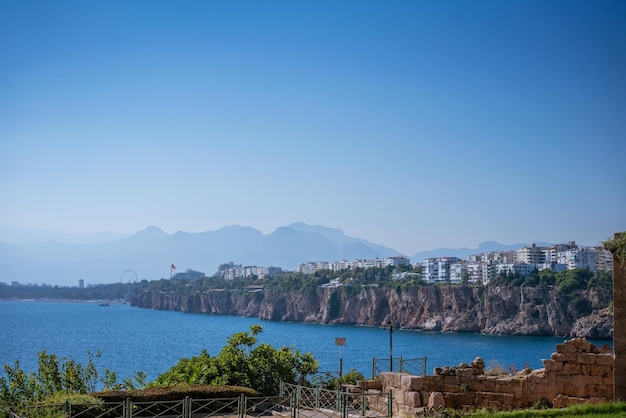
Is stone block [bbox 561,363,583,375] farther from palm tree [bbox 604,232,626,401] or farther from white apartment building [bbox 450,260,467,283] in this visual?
white apartment building [bbox 450,260,467,283]

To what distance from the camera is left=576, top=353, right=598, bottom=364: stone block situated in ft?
59.8

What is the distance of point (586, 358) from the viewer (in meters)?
18.3

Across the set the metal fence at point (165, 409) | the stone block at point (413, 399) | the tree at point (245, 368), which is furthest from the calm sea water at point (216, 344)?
the stone block at point (413, 399)

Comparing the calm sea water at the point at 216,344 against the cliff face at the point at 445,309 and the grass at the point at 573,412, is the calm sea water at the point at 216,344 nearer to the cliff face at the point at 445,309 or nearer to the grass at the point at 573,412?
the cliff face at the point at 445,309

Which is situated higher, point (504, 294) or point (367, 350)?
point (504, 294)

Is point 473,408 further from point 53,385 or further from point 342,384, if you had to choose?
point 53,385

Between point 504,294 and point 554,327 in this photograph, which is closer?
point 554,327

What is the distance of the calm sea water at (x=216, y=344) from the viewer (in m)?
65.6

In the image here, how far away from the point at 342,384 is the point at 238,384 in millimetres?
3731

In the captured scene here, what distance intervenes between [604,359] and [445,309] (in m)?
102

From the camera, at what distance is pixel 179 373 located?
81.5ft

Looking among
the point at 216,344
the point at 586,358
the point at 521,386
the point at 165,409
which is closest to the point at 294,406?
the point at 165,409

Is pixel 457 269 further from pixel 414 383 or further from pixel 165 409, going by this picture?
pixel 165 409

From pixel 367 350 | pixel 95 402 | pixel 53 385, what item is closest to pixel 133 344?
pixel 367 350
